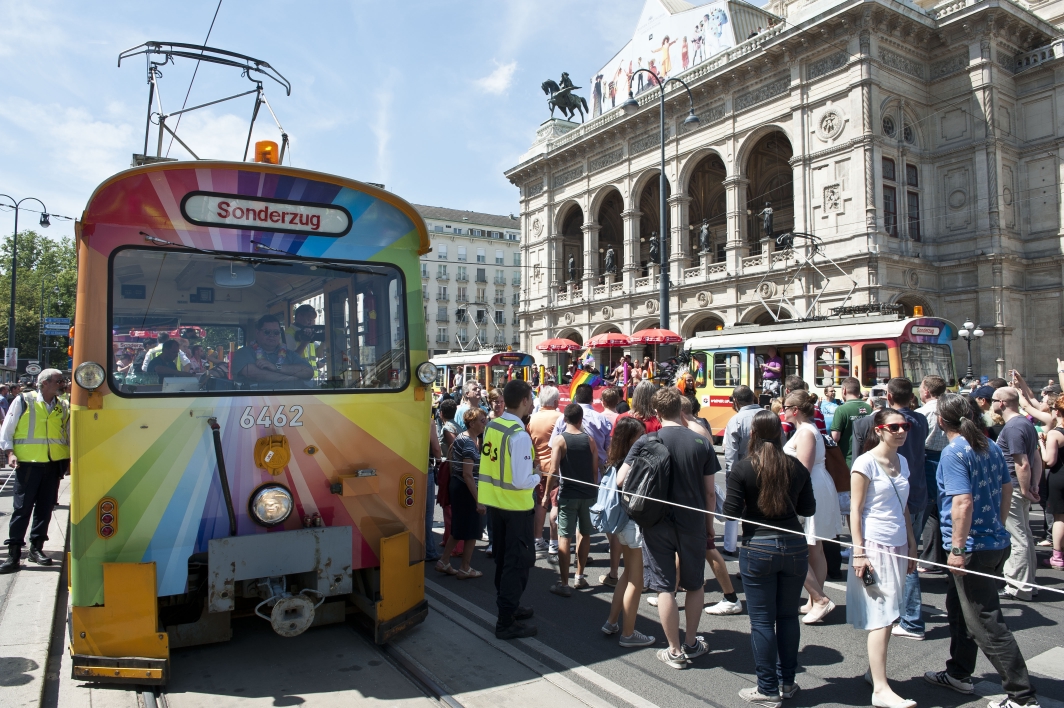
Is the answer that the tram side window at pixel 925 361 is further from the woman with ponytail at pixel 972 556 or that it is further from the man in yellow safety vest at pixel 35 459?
the man in yellow safety vest at pixel 35 459

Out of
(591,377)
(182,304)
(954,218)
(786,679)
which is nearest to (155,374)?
(182,304)

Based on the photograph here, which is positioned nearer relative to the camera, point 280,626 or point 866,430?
point 280,626

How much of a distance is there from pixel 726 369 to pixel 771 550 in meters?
15.0

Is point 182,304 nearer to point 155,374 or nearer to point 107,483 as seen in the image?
point 155,374

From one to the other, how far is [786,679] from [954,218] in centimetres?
3099

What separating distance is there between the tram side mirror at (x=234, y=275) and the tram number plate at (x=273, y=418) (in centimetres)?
81

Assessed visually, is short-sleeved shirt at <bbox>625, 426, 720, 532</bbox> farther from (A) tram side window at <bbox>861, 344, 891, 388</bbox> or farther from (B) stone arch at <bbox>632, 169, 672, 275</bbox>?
(B) stone arch at <bbox>632, 169, 672, 275</bbox>

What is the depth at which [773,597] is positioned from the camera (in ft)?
13.6

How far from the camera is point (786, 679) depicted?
426cm

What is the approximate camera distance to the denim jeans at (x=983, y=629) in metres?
3.96

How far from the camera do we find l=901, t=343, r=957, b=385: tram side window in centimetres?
1532

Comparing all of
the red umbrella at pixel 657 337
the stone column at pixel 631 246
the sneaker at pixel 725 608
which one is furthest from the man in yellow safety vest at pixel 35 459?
the stone column at pixel 631 246

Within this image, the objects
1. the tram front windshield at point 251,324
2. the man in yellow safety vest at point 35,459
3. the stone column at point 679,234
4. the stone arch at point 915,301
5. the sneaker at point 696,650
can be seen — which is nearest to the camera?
the tram front windshield at point 251,324

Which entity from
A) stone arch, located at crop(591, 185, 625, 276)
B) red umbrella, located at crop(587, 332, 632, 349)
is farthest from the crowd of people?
stone arch, located at crop(591, 185, 625, 276)
